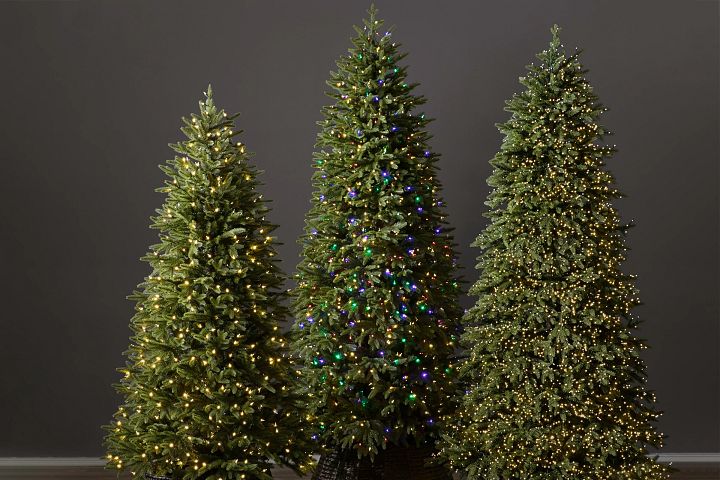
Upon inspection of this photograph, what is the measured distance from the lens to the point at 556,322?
4480mm

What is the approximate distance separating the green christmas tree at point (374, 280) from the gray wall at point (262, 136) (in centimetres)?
133

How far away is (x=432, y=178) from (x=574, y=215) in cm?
93

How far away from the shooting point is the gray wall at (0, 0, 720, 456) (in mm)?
6125

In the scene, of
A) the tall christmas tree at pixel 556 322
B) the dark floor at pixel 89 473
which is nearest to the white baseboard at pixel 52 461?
the dark floor at pixel 89 473

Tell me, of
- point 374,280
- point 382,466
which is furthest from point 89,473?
point 374,280

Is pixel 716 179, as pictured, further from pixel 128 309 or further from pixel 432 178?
pixel 128 309

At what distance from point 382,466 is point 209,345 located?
132 centimetres

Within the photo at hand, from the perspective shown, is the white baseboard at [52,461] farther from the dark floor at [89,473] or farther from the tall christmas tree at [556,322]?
the tall christmas tree at [556,322]

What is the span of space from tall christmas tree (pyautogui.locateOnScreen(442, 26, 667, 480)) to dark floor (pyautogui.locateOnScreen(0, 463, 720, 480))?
1.61 meters

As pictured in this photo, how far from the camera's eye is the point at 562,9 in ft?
20.7

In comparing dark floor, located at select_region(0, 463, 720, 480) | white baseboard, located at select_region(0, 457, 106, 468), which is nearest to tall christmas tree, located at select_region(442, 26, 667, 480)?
dark floor, located at select_region(0, 463, 720, 480)

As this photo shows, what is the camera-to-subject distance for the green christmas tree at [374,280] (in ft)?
15.7

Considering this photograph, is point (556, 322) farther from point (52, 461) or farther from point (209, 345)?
point (52, 461)

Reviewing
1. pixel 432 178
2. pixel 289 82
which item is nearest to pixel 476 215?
pixel 432 178
